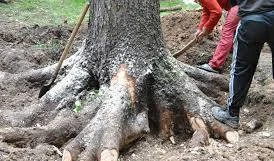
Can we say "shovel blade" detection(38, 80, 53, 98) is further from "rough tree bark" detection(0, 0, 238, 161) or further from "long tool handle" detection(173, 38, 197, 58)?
"long tool handle" detection(173, 38, 197, 58)

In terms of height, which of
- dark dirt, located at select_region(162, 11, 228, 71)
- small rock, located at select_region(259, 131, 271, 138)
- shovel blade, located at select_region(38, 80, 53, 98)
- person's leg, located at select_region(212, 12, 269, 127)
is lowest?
dark dirt, located at select_region(162, 11, 228, 71)

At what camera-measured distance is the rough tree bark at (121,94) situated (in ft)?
16.7

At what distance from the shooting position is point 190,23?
9.07 metres

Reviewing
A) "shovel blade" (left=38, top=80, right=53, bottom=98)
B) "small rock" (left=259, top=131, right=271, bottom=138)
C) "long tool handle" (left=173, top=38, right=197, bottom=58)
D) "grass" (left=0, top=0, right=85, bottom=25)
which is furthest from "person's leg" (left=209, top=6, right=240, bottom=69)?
"grass" (left=0, top=0, right=85, bottom=25)

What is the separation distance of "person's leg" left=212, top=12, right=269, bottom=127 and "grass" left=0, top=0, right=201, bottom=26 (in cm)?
575

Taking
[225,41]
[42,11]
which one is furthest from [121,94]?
[42,11]

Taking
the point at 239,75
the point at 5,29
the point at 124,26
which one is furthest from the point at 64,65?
the point at 5,29

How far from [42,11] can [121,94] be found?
6700 mm

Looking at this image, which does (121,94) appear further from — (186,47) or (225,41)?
(186,47)

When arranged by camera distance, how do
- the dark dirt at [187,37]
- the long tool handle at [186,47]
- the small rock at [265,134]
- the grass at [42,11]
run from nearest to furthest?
1. the small rock at [265,134]
2. the long tool handle at [186,47]
3. the dark dirt at [187,37]
4. the grass at [42,11]

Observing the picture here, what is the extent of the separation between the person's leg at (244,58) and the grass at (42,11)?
5754 mm

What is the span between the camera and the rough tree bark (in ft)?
16.7

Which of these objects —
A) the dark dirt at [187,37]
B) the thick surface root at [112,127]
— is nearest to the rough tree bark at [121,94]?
the thick surface root at [112,127]

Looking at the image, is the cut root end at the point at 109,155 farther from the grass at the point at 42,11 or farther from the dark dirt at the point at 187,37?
the grass at the point at 42,11
